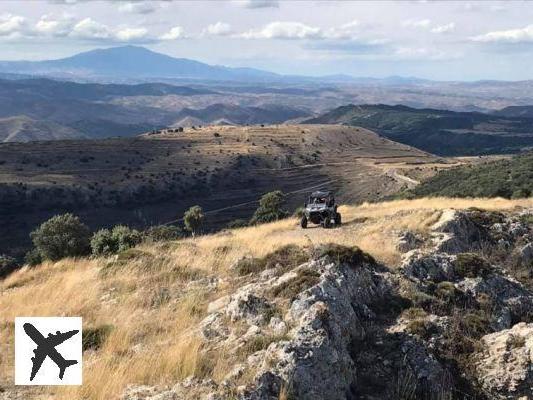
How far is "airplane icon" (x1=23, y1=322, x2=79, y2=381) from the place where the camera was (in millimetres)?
7863

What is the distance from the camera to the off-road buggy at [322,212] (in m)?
28.0

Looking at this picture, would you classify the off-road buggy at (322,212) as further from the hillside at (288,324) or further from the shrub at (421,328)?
the shrub at (421,328)

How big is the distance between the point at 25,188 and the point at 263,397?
483 feet

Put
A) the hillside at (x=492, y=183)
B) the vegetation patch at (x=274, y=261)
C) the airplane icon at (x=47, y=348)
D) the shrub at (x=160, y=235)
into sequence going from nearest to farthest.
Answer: the airplane icon at (x=47, y=348), the vegetation patch at (x=274, y=261), the shrub at (x=160, y=235), the hillside at (x=492, y=183)

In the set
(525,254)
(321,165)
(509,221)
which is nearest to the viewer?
(525,254)

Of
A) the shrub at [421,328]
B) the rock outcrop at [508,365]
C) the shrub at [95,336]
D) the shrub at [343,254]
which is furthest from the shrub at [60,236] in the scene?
the rock outcrop at [508,365]

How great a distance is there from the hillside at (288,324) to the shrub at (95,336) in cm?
3

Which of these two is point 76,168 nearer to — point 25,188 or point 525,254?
point 25,188

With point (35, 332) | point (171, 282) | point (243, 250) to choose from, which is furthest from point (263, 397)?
point (243, 250)

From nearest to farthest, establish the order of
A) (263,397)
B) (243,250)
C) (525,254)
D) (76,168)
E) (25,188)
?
(263,397) < (243,250) < (525,254) < (25,188) < (76,168)

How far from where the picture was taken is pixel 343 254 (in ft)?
40.1

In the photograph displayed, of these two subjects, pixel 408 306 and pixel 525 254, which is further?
pixel 525 254

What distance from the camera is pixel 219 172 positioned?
579 ft

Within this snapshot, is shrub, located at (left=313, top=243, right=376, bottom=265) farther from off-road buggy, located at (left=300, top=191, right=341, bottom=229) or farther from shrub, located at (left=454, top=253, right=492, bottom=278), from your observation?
off-road buggy, located at (left=300, top=191, right=341, bottom=229)
